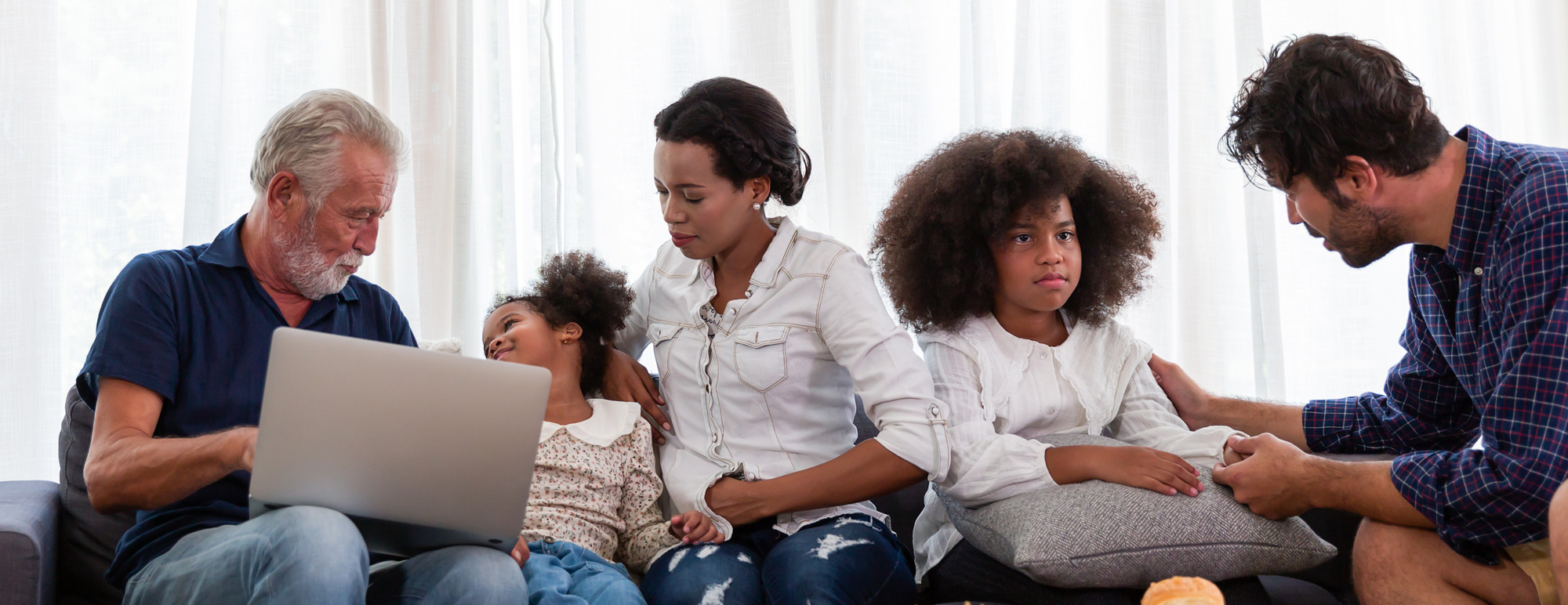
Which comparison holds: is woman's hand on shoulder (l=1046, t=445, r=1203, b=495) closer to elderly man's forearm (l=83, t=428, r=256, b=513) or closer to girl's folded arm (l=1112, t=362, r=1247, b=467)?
girl's folded arm (l=1112, t=362, r=1247, b=467)

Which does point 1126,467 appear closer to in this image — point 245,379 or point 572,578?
point 572,578

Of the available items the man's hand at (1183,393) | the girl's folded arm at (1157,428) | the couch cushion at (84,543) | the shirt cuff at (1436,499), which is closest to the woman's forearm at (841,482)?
the girl's folded arm at (1157,428)

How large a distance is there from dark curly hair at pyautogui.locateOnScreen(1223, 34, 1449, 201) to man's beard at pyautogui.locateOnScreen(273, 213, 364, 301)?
60.8 inches

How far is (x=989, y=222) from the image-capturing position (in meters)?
1.98

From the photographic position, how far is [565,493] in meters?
1.84

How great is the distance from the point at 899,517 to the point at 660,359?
0.60 m

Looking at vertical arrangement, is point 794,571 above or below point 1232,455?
below

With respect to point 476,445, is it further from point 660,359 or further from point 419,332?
point 419,332

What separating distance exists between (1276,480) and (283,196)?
1.68 meters

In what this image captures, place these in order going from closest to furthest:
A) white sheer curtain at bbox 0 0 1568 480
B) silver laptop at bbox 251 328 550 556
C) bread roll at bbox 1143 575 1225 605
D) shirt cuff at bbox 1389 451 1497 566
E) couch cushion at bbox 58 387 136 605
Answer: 1. bread roll at bbox 1143 575 1225 605
2. silver laptop at bbox 251 328 550 556
3. shirt cuff at bbox 1389 451 1497 566
4. couch cushion at bbox 58 387 136 605
5. white sheer curtain at bbox 0 0 1568 480

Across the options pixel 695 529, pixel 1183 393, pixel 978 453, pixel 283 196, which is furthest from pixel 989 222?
pixel 283 196

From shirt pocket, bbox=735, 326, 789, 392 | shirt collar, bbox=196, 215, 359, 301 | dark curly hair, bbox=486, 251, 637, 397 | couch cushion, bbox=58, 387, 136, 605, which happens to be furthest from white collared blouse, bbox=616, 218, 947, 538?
couch cushion, bbox=58, 387, 136, 605

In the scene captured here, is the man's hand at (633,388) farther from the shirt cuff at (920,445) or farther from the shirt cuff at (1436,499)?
the shirt cuff at (1436,499)

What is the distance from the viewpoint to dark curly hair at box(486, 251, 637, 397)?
2047 millimetres
